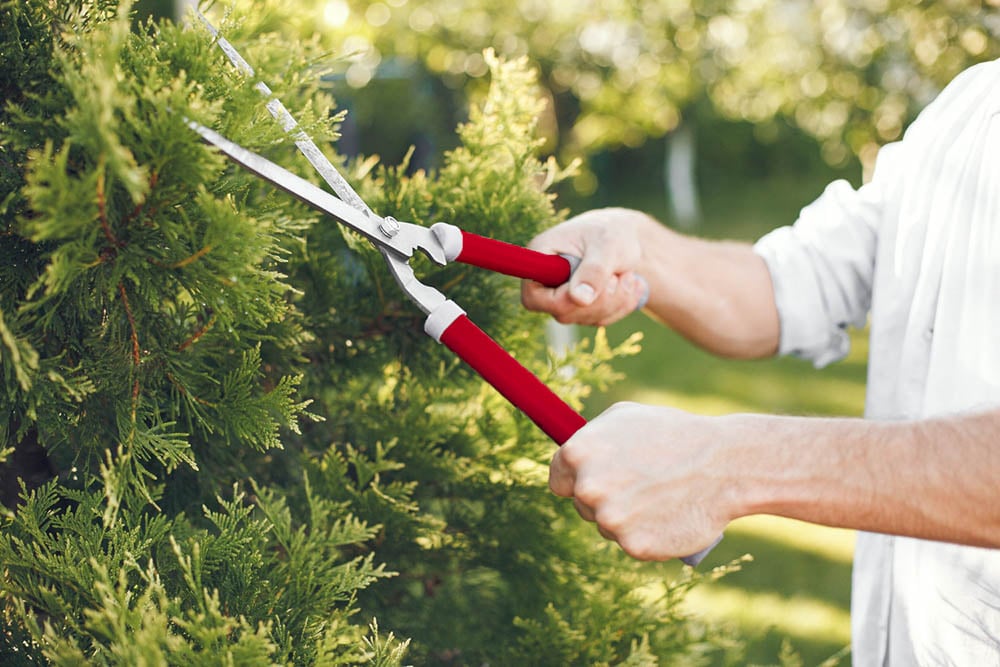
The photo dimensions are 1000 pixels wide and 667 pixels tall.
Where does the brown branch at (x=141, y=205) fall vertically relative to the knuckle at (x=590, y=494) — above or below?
above

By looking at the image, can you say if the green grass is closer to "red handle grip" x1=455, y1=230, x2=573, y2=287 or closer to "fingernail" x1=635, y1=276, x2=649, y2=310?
"fingernail" x1=635, y1=276, x2=649, y2=310

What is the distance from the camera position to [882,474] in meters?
0.97

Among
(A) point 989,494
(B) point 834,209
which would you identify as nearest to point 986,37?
(B) point 834,209

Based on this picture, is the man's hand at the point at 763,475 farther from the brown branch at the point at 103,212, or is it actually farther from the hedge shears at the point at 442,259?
the brown branch at the point at 103,212

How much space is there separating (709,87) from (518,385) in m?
7.25

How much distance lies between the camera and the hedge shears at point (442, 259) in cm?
104

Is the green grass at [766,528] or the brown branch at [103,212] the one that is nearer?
the brown branch at [103,212]

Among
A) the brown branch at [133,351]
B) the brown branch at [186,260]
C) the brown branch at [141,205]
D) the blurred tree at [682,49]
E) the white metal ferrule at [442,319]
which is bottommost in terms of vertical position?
the blurred tree at [682,49]

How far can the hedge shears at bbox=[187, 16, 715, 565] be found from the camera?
104 cm

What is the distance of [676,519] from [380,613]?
60 centimetres

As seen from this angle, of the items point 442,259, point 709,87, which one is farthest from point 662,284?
point 709,87

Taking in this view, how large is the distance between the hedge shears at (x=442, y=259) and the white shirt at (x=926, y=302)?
426 mm

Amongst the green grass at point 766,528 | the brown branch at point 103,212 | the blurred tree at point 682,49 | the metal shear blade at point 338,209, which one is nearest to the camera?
the brown branch at point 103,212

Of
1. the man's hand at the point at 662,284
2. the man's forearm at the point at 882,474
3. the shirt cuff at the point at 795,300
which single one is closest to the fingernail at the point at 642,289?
the man's hand at the point at 662,284
